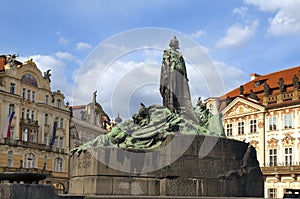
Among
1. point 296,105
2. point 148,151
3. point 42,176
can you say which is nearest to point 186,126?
point 148,151

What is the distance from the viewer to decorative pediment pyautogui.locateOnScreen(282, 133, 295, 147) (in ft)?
130

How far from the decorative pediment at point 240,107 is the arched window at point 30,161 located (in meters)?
19.8

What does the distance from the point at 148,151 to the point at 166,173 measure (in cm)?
75

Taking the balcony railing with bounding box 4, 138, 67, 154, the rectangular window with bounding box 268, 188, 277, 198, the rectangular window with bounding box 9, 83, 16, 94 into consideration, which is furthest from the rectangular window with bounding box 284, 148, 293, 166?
the rectangular window with bounding box 9, 83, 16, 94

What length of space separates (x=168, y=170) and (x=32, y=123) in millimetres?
38010

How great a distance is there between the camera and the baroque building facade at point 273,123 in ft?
Result: 129

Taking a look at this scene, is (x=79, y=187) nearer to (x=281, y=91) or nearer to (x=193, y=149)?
(x=193, y=149)

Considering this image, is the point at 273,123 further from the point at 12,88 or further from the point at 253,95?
the point at 12,88

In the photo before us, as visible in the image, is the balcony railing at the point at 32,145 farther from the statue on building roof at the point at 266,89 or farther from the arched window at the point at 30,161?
the statue on building roof at the point at 266,89

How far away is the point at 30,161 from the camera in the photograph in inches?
1879

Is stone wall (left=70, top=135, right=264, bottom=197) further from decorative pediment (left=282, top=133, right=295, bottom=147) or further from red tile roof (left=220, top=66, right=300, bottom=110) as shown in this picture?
red tile roof (left=220, top=66, right=300, bottom=110)

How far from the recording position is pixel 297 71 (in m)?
43.8

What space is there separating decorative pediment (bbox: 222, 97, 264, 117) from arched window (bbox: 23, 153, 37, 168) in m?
19.8

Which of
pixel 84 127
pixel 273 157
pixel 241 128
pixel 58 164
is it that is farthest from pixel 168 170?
pixel 58 164
